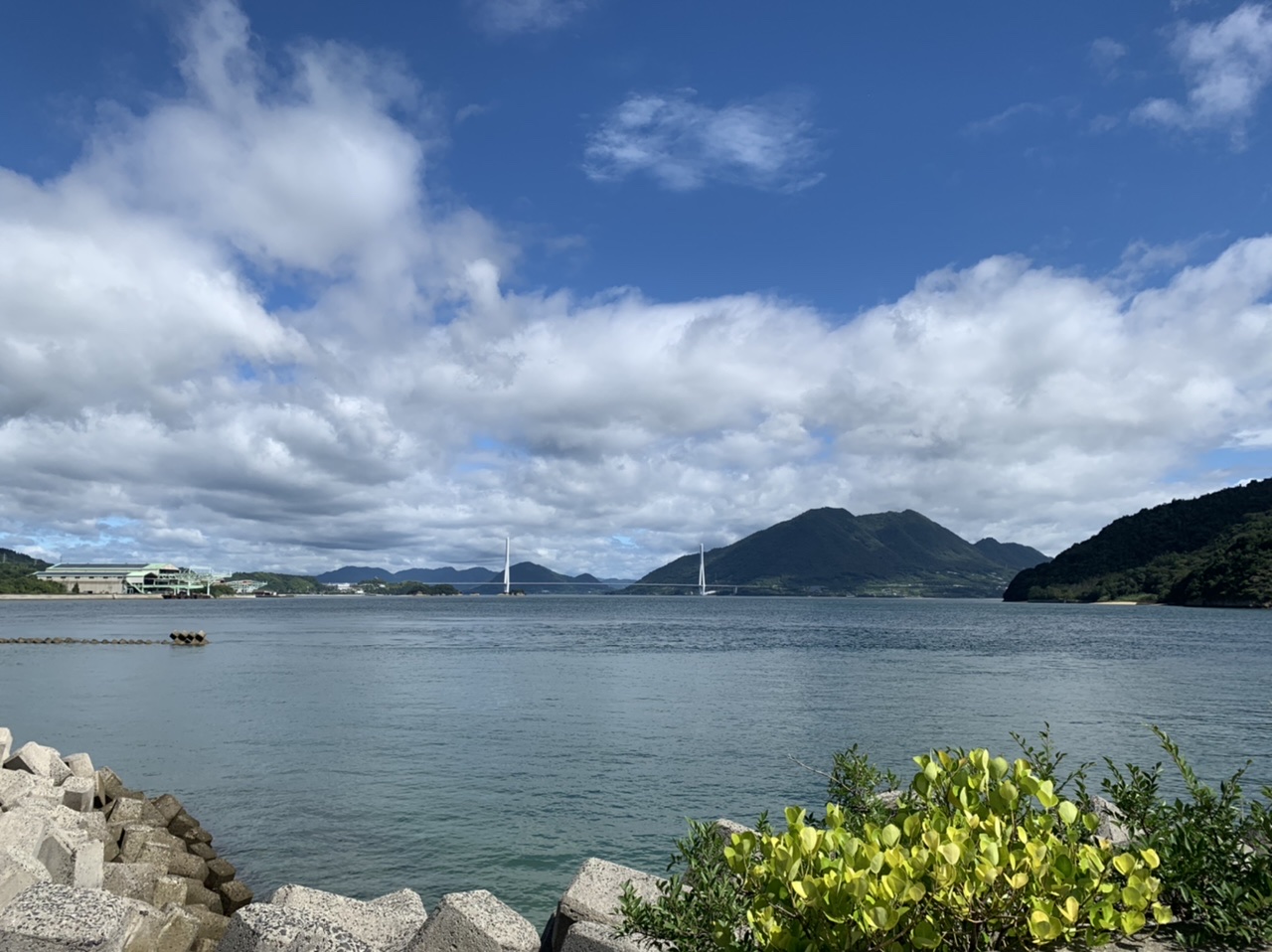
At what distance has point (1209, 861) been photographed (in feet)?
20.5

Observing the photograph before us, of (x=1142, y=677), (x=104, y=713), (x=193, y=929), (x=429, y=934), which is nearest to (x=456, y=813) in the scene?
(x=193, y=929)

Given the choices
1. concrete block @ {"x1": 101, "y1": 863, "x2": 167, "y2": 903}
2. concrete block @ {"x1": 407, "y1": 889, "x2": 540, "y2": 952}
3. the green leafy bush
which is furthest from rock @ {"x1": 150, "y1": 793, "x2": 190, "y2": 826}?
the green leafy bush

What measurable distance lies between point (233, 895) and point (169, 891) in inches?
68.5

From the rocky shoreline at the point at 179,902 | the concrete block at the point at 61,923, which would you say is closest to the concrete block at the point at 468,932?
the rocky shoreline at the point at 179,902

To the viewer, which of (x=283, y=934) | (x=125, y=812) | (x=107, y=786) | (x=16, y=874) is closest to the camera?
(x=283, y=934)

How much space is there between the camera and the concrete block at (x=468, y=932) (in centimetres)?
877

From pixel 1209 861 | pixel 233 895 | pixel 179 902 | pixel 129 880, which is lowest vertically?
pixel 233 895

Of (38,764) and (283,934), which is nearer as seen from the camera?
(283,934)

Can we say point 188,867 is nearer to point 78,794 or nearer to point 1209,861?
point 78,794

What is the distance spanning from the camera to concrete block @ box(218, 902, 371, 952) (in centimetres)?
680

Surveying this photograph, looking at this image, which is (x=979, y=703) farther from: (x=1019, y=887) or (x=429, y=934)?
(x=1019, y=887)

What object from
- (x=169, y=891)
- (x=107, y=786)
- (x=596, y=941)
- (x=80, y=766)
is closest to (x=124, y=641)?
(x=80, y=766)

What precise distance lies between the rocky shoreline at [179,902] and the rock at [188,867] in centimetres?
2

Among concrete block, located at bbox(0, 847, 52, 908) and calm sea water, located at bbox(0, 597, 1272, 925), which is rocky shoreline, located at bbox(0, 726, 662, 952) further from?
calm sea water, located at bbox(0, 597, 1272, 925)
